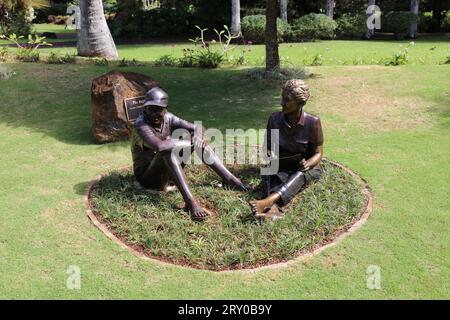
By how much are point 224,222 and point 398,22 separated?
821 inches

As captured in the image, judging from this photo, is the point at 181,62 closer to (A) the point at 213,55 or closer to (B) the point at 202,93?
(A) the point at 213,55

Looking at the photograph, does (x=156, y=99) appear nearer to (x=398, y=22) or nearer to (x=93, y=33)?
(x=93, y=33)

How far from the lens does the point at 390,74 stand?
12.2 metres

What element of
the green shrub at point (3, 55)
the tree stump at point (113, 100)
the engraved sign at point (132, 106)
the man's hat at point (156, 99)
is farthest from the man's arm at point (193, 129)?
the green shrub at point (3, 55)

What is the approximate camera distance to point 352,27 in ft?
77.9

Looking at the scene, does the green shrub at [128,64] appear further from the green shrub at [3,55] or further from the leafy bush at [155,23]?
the leafy bush at [155,23]

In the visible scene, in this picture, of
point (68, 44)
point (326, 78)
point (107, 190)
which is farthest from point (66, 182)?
point (68, 44)

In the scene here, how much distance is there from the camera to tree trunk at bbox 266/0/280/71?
38.2 ft

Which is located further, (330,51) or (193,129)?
(330,51)

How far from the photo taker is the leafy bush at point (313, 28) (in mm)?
22641

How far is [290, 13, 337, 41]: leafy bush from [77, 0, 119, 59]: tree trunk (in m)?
10.2

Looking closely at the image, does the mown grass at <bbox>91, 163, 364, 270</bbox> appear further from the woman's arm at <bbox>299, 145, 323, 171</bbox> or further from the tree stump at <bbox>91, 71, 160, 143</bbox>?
the tree stump at <bbox>91, 71, 160, 143</bbox>

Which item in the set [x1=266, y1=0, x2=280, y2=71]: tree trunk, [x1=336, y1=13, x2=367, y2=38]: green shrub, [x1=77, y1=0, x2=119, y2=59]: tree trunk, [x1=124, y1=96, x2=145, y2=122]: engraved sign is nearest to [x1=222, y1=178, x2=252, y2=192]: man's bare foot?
[x1=124, y1=96, x2=145, y2=122]: engraved sign

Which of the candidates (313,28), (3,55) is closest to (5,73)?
(3,55)
